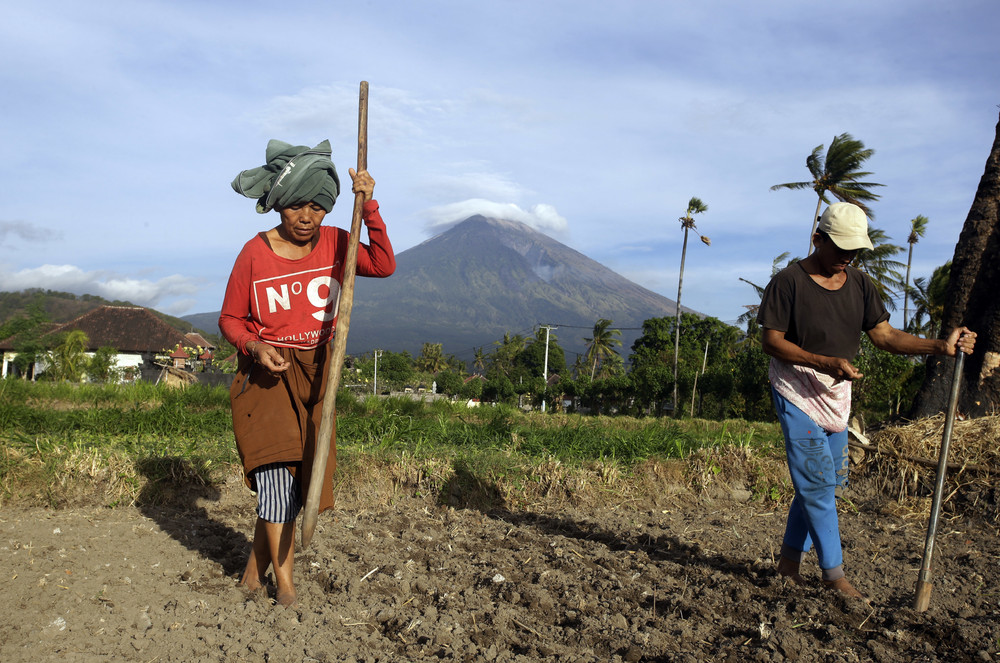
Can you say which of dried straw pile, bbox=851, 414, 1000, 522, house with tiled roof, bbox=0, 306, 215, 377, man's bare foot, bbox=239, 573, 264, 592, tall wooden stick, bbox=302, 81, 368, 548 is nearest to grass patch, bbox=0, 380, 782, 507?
dried straw pile, bbox=851, 414, 1000, 522

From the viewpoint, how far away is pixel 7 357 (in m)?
42.2

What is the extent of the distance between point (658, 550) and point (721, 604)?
2.80 ft

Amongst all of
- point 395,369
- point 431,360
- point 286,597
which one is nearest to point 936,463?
point 286,597

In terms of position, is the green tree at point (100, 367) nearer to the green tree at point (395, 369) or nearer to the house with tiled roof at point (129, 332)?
the house with tiled roof at point (129, 332)

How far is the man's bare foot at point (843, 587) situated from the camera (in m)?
2.91

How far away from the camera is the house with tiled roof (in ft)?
162

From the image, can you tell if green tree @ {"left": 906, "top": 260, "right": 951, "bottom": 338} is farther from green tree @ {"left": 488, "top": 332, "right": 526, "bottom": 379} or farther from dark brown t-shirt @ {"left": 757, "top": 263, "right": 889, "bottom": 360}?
green tree @ {"left": 488, "top": 332, "right": 526, "bottom": 379}

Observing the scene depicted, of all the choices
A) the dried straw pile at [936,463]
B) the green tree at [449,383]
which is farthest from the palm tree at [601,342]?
the dried straw pile at [936,463]

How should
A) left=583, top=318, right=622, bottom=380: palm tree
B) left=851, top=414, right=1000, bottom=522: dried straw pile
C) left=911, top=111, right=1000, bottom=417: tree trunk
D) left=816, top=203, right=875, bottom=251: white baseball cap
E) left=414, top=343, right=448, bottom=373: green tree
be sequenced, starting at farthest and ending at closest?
left=414, top=343, right=448, bottom=373: green tree < left=583, top=318, right=622, bottom=380: palm tree < left=911, top=111, right=1000, bottom=417: tree trunk < left=851, top=414, right=1000, bottom=522: dried straw pile < left=816, top=203, right=875, bottom=251: white baseball cap

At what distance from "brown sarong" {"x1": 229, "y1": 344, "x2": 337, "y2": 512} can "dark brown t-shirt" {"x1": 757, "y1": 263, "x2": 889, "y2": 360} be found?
75.4 inches

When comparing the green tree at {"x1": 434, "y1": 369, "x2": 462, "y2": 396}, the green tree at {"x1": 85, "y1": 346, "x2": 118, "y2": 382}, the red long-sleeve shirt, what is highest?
the red long-sleeve shirt

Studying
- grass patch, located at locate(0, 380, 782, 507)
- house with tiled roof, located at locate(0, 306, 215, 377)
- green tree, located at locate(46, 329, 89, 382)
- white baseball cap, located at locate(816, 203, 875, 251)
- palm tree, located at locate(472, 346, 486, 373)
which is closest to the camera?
white baseball cap, located at locate(816, 203, 875, 251)

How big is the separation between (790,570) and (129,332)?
55.9 meters

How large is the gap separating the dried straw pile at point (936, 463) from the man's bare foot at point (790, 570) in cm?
207
